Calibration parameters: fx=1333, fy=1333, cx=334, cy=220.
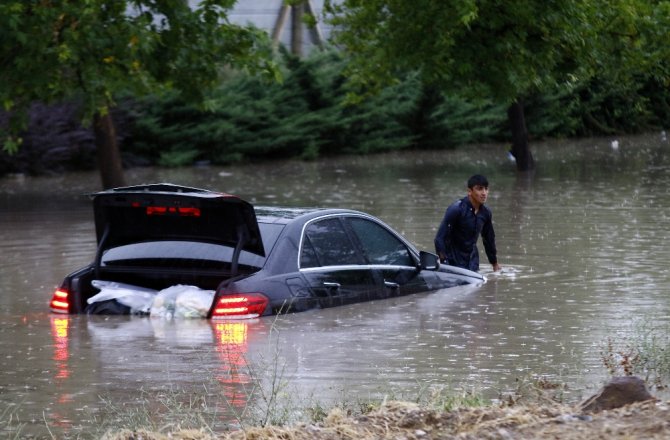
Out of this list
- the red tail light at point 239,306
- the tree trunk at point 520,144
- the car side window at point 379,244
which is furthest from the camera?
the tree trunk at point 520,144

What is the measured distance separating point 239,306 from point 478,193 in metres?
3.88

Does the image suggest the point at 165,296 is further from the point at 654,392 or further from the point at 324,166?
the point at 324,166

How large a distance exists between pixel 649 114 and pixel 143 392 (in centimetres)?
4229

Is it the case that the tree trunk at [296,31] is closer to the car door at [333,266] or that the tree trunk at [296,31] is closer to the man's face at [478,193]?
the man's face at [478,193]

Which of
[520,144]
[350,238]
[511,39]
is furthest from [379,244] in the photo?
[520,144]

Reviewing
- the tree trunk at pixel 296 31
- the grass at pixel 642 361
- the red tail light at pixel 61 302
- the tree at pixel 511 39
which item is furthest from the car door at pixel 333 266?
the tree trunk at pixel 296 31

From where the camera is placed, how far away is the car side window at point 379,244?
41.2ft

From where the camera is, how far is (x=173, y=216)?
11570mm

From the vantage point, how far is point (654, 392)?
8297 millimetres

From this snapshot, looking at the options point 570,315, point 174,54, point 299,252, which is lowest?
point 570,315

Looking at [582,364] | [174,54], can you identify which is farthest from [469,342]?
[174,54]

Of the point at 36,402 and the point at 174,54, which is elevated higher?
the point at 174,54

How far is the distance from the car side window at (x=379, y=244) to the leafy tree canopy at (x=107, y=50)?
563 cm

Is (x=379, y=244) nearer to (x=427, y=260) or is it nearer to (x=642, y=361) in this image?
(x=427, y=260)
